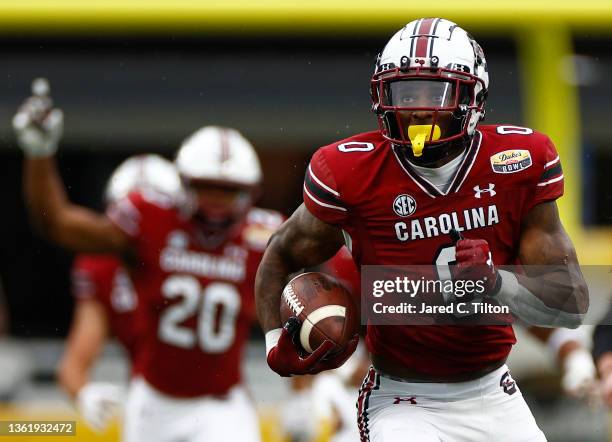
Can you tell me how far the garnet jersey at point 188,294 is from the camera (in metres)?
4.90

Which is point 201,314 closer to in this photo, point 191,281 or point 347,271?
point 191,281

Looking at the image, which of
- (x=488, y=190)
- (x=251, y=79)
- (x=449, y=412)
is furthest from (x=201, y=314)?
(x=251, y=79)

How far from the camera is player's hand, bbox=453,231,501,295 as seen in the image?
111 inches

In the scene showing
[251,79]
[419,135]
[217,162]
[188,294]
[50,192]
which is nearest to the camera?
[419,135]

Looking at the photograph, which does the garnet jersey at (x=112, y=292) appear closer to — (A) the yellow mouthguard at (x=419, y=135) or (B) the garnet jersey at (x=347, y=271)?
(B) the garnet jersey at (x=347, y=271)

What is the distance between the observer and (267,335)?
3318 mm

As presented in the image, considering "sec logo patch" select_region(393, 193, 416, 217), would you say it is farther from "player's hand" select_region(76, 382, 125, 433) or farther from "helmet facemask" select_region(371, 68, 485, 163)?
"player's hand" select_region(76, 382, 125, 433)

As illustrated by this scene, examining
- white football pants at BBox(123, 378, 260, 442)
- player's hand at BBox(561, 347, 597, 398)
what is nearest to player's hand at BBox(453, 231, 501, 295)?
player's hand at BBox(561, 347, 597, 398)

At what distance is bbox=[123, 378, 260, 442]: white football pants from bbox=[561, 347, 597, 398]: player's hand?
4.46ft

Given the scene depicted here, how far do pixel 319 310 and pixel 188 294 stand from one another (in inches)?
77.1

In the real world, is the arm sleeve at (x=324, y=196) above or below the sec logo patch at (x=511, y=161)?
below

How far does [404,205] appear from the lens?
309cm

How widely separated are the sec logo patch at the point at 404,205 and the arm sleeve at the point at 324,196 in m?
0.12

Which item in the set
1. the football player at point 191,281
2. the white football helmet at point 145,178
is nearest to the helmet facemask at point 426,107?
the football player at point 191,281
